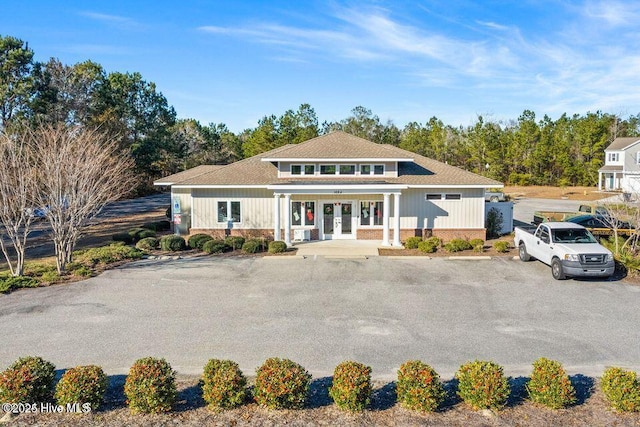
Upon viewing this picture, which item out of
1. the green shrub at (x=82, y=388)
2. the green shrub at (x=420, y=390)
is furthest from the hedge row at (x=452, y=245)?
the green shrub at (x=82, y=388)

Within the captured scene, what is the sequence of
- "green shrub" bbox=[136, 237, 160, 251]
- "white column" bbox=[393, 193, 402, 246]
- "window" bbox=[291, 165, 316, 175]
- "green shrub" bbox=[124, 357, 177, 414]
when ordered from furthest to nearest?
"window" bbox=[291, 165, 316, 175] → "white column" bbox=[393, 193, 402, 246] → "green shrub" bbox=[136, 237, 160, 251] → "green shrub" bbox=[124, 357, 177, 414]

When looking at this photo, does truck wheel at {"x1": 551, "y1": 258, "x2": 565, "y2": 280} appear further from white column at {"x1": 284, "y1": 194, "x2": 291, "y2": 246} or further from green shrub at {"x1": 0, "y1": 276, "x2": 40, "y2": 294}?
green shrub at {"x1": 0, "y1": 276, "x2": 40, "y2": 294}

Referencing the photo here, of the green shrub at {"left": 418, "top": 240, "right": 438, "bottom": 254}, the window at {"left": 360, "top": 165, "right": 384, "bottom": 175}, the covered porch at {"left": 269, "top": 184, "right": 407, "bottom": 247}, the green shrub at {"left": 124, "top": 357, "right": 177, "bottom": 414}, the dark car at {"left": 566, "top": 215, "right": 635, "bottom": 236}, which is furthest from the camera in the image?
the window at {"left": 360, "top": 165, "right": 384, "bottom": 175}

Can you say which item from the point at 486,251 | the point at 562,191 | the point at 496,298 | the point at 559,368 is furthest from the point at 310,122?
the point at 559,368

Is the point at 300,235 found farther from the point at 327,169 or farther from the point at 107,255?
the point at 107,255

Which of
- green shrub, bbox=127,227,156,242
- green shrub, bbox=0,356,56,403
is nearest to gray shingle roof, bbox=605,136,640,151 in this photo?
green shrub, bbox=127,227,156,242

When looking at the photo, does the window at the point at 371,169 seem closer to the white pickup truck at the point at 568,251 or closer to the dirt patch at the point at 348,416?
the white pickup truck at the point at 568,251

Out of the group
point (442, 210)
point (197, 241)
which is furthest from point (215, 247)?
point (442, 210)
